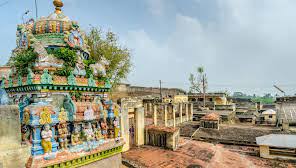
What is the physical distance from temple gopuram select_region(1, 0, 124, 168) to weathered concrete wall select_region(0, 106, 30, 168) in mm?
291

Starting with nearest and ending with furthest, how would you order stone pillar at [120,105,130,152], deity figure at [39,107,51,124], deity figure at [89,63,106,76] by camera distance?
deity figure at [39,107,51,124] → deity figure at [89,63,106,76] → stone pillar at [120,105,130,152]

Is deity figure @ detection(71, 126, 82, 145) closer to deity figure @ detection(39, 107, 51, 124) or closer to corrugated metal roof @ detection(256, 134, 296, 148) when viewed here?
deity figure @ detection(39, 107, 51, 124)

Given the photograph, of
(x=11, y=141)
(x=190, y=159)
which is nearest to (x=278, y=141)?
(x=190, y=159)

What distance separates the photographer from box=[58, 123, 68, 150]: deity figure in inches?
271

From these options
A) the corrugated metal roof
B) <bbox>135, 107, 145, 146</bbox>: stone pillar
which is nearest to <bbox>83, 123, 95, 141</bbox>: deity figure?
<bbox>135, 107, 145, 146</bbox>: stone pillar

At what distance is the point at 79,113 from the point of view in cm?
741

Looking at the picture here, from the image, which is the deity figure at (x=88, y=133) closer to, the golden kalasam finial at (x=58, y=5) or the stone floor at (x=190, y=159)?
the stone floor at (x=190, y=159)

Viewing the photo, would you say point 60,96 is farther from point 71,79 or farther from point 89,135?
point 89,135

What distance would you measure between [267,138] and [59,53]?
57.9 feet

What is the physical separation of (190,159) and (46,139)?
9.13 metres

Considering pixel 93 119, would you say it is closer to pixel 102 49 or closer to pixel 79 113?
pixel 79 113

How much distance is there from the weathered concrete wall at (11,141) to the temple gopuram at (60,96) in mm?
291

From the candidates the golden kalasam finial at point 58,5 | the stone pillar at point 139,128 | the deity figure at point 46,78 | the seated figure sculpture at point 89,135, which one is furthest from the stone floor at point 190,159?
the golden kalasam finial at point 58,5

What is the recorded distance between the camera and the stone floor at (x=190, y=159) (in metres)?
11.2
